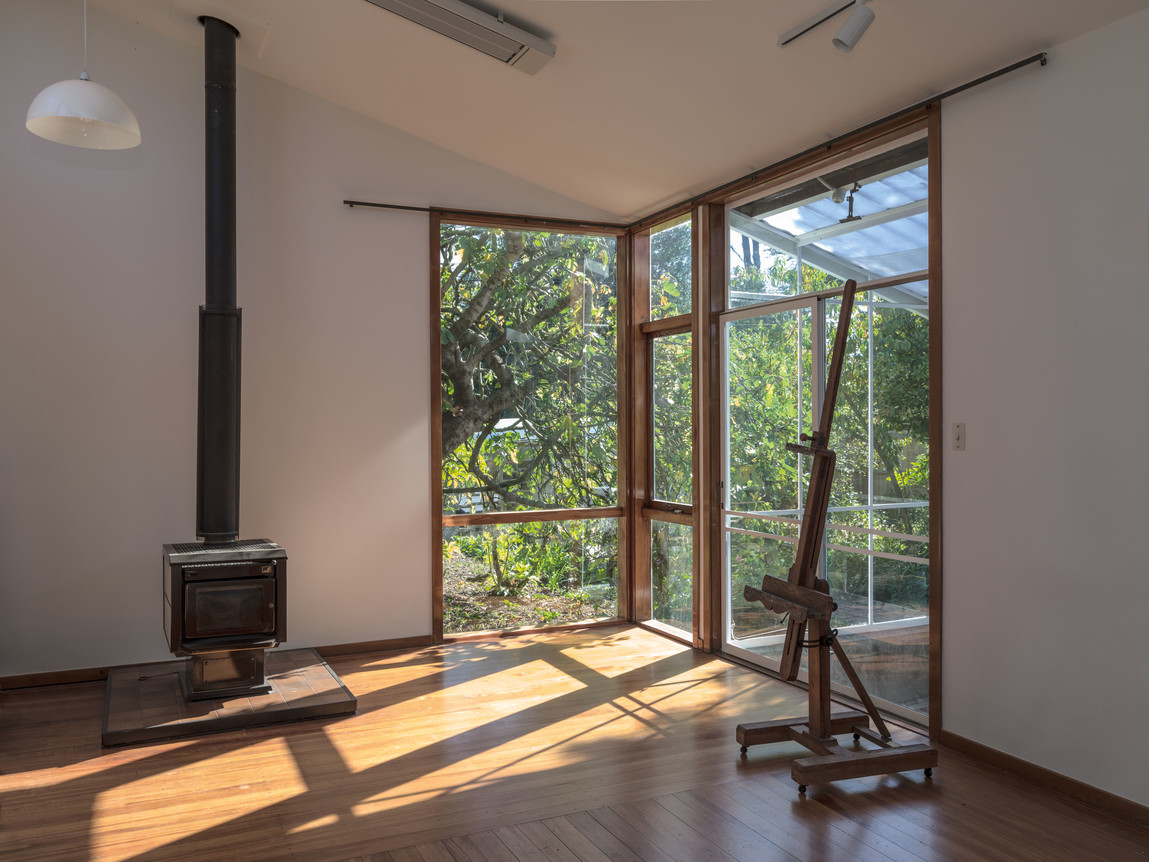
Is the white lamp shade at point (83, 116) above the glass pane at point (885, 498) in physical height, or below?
above

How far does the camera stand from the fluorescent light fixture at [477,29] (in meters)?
3.86

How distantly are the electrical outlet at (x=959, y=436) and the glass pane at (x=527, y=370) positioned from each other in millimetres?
2793

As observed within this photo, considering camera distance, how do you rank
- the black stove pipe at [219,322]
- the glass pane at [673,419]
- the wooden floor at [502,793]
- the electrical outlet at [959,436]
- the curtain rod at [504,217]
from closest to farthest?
the wooden floor at [502,793]
the electrical outlet at [959,436]
the black stove pipe at [219,322]
the curtain rod at [504,217]
the glass pane at [673,419]

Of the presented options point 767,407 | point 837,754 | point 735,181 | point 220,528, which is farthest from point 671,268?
point 837,754

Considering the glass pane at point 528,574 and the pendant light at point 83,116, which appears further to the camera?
the glass pane at point 528,574

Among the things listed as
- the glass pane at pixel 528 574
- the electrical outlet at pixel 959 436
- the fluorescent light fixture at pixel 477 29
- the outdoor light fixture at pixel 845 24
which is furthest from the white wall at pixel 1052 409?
the glass pane at pixel 528 574

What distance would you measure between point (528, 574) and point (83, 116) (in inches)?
144

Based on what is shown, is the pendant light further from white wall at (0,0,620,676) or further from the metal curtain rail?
the metal curtain rail

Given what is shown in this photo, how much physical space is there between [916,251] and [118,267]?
13.4 ft

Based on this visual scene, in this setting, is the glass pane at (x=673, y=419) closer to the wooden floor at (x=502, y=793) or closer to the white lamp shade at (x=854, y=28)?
the wooden floor at (x=502, y=793)

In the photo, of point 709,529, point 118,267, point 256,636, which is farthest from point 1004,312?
point 118,267

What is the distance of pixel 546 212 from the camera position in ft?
18.9

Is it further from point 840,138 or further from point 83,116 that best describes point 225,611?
point 840,138

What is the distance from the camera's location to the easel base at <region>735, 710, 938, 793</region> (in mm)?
3219
